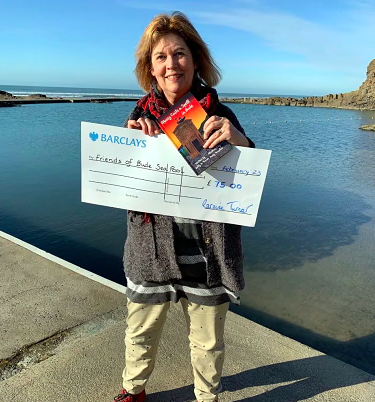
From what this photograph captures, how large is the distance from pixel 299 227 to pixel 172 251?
5032mm

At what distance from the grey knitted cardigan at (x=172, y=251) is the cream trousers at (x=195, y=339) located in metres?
0.17

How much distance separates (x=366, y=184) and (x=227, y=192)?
369 inches

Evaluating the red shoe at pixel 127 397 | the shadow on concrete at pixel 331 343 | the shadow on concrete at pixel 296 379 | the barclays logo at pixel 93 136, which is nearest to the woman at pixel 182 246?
the barclays logo at pixel 93 136

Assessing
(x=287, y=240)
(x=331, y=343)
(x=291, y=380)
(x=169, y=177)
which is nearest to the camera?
(x=169, y=177)

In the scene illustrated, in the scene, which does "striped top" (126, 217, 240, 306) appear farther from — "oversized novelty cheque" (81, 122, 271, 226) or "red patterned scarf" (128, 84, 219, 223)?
"red patterned scarf" (128, 84, 219, 223)

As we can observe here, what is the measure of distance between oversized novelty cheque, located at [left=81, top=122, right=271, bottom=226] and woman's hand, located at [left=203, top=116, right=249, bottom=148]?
11 cm

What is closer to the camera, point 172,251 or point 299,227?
point 172,251

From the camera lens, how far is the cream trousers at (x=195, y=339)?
191cm

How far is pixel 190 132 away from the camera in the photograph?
1.76 meters

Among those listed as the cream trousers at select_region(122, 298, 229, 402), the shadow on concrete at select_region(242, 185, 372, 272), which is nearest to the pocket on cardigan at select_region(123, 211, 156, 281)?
the cream trousers at select_region(122, 298, 229, 402)

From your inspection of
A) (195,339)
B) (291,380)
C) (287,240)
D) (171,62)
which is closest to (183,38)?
(171,62)

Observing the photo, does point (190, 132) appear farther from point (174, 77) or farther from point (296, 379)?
point (296, 379)

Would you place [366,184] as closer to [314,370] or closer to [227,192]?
[314,370]

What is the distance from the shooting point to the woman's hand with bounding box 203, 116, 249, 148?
1.69m
